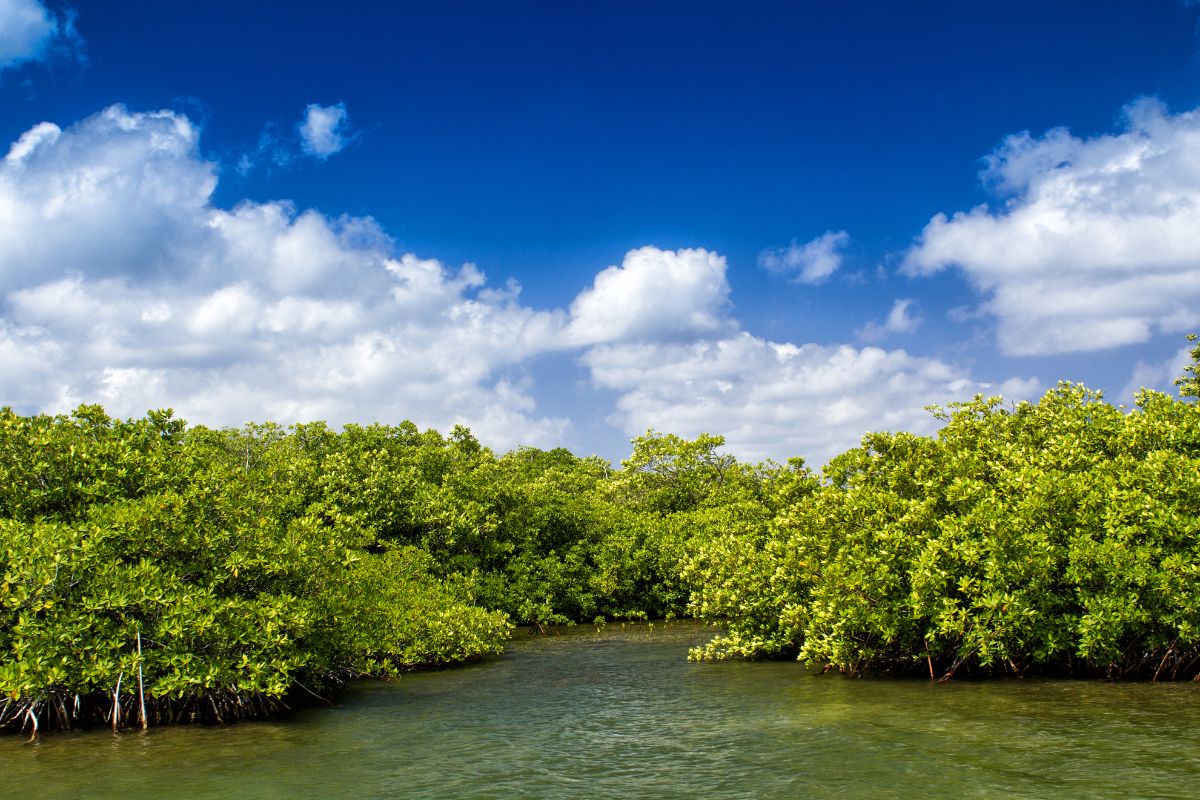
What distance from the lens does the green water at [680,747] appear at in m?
13.1

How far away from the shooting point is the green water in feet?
42.9

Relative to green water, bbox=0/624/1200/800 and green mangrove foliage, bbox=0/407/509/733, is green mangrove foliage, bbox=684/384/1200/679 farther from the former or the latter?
green mangrove foliage, bbox=0/407/509/733

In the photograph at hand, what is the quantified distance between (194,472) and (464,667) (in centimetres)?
1095

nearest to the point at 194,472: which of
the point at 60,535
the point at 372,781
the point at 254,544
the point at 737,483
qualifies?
the point at 254,544

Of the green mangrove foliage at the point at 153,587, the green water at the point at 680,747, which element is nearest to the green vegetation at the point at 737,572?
the green mangrove foliage at the point at 153,587

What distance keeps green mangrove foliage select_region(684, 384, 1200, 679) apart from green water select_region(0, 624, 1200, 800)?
1154mm

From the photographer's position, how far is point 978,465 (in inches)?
917

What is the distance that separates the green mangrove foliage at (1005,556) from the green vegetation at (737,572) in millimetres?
61

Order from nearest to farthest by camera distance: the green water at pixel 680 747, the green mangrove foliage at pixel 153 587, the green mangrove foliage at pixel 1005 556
Result: the green water at pixel 680 747 < the green mangrove foliage at pixel 153 587 < the green mangrove foliage at pixel 1005 556

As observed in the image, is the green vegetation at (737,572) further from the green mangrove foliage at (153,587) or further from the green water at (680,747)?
A: the green water at (680,747)

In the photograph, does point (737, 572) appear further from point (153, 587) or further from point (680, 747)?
point (153, 587)

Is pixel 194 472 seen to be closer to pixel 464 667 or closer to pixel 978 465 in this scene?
pixel 464 667

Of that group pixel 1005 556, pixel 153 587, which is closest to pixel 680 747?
pixel 1005 556

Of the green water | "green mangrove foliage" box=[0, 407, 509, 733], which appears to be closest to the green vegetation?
"green mangrove foliage" box=[0, 407, 509, 733]
